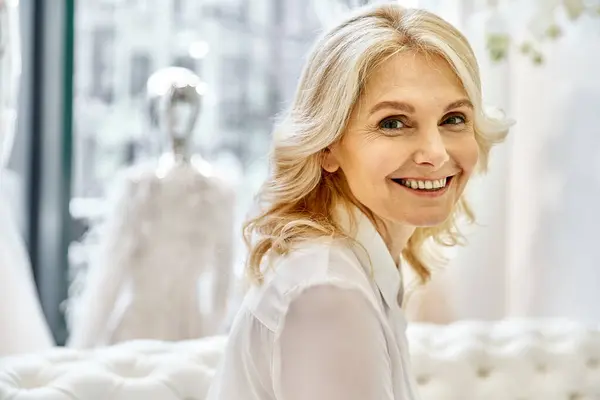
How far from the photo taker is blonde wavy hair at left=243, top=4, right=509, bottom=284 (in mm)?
1116

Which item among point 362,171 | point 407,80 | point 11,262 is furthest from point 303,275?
point 11,262

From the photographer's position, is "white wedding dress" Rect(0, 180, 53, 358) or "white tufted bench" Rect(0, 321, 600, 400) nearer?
"white tufted bench" Rect(0, 321, 600, 400)

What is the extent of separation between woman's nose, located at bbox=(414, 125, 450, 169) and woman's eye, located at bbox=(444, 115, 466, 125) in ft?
0.17

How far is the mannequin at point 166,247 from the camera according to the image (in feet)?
7.84

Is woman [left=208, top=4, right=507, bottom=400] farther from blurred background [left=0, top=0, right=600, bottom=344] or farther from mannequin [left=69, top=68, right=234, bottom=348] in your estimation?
blurred background [left=0, top=0, right=600, bottom=344]

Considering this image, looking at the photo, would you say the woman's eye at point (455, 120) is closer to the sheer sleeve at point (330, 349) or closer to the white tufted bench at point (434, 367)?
the sheer sleeve at point (330, 349)

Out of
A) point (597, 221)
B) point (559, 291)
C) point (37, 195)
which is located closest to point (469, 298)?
point (559, 291)

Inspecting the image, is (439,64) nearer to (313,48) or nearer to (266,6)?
(313,48)

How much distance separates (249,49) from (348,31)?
2.23m

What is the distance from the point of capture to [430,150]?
112cm

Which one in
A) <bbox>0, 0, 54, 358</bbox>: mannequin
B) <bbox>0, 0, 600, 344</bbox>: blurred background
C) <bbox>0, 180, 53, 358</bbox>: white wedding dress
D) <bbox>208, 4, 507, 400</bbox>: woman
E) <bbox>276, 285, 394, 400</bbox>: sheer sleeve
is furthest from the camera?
<bbox>0, 0, 600, 344</bbox>: blurred background

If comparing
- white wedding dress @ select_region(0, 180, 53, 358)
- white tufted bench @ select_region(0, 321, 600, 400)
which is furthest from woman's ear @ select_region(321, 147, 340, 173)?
white wedding dress @ select_region(0, 180, 53, 358)

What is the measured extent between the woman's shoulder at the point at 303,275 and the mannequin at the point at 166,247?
1311 mm

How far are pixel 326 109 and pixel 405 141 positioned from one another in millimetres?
113
